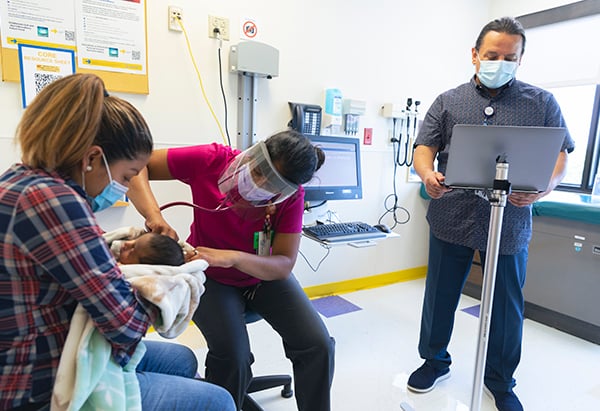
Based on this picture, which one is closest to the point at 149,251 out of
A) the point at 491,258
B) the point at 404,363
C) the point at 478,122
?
the point at 491,258

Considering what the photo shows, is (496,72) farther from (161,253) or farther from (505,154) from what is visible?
(161,253)

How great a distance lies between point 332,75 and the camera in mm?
2713

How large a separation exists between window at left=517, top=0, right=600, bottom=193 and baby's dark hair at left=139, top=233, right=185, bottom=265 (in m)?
3.29

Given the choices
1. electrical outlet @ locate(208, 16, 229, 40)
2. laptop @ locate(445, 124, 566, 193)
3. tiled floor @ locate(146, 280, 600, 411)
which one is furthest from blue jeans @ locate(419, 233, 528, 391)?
electrical outlet @ locate(208, 16, 229, 40)

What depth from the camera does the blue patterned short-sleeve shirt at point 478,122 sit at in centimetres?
164

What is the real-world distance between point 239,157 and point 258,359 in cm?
124

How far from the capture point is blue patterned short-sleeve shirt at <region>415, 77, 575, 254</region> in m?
1.64

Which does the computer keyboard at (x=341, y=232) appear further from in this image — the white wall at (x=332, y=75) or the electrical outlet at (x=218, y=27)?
the electrical outlet at (x=218, y=27)

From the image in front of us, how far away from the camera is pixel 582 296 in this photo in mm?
2428

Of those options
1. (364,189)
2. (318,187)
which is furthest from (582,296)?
(318,187)

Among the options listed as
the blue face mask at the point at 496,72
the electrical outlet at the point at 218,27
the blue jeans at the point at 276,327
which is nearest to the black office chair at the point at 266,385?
the blue jeans at the point at 276,327

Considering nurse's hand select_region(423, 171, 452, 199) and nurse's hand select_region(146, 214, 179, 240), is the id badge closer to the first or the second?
nurse's hand select_region(146, 214, 179, 240)

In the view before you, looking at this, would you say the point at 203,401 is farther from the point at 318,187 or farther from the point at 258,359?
the point at 318,187

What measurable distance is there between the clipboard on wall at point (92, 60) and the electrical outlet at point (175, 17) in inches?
5.3
